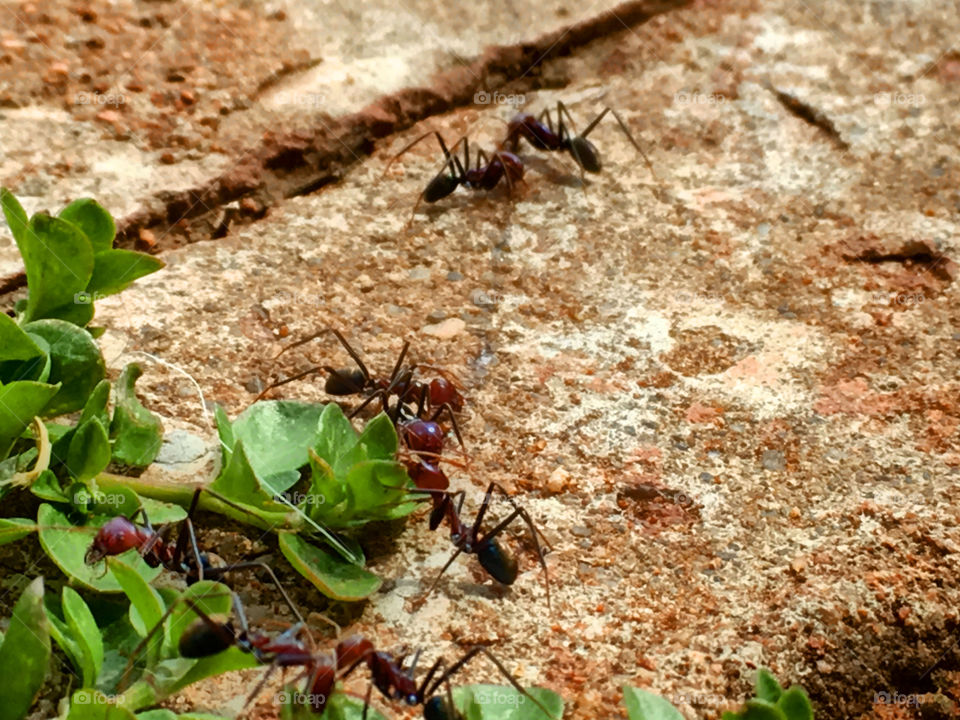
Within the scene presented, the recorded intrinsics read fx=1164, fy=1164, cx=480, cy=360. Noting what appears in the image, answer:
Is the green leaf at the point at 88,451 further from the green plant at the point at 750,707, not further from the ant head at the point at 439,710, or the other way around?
the green plant at the point at 750,707

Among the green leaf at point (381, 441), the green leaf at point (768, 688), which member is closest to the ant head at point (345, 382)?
the green leaf at point (381, 441)

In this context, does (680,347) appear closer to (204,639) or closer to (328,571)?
(328,571)

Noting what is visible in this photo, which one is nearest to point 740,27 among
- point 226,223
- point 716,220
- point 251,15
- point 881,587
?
point 716,220

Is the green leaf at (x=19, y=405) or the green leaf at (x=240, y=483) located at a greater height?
the green leaf at (x=19, y=405)

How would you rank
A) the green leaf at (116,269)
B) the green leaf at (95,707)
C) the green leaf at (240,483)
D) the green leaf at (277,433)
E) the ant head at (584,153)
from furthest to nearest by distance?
1. the ant head at (584,153)
2. the green leaf at (116,269)
3. the green leaf at (277,433)
4. the green leaf at (240,483)
5. the green leaf at (95,707)

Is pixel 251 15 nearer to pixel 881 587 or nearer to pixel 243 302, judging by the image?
pixel 243 302

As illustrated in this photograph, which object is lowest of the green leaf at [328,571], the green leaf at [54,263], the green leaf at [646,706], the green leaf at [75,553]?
the green leaf at [646,706]

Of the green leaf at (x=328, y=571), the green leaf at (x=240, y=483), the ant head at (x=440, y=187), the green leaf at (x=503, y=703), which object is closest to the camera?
the green leaf at (x=503, y=703)

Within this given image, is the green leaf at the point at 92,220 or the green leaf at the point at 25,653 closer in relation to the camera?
the green leaf at the point at 25,653

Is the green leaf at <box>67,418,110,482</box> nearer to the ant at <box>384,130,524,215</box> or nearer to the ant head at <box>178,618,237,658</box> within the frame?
the ant head at <box>178,618,237,658</box>
